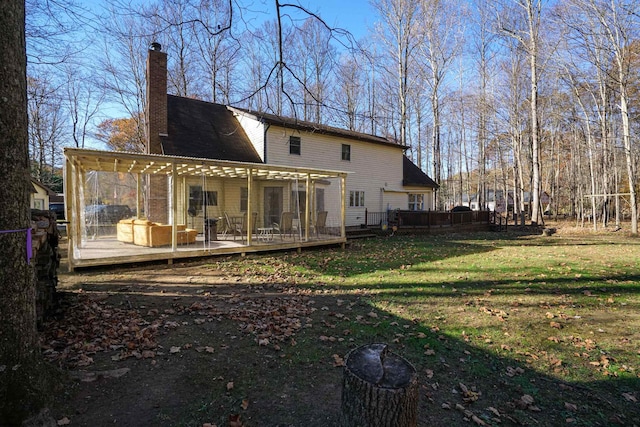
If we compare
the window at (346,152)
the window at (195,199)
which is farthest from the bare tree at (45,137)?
the window at (346,152)

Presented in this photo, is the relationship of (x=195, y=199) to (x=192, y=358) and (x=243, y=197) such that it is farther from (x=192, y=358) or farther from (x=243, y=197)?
(x=192, y=358)

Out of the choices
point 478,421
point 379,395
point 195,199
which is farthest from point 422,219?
point 379,395

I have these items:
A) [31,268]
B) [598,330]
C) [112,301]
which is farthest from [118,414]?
[598,330]

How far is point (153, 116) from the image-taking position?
592 inches

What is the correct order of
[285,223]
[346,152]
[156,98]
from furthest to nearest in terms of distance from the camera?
[346,152] < [156,98] < [285,223]

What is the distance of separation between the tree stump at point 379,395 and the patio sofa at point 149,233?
32.4 feet

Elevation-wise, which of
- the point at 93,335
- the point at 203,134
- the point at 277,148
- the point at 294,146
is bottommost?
the point at 93,335

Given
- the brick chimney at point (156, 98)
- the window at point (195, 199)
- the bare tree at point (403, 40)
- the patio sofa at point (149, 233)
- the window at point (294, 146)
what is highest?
the bare tree at point (403, 40)

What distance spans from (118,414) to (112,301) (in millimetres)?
3719

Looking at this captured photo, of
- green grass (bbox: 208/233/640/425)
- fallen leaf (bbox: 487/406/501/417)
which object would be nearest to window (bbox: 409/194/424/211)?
green grass (bbox: 208/233/640/425)

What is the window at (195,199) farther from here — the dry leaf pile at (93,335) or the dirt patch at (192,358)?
the dry leaf pile at (93,335)

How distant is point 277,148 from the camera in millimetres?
17500

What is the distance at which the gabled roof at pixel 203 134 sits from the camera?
15211 millimetres

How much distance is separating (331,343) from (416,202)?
21698mm
